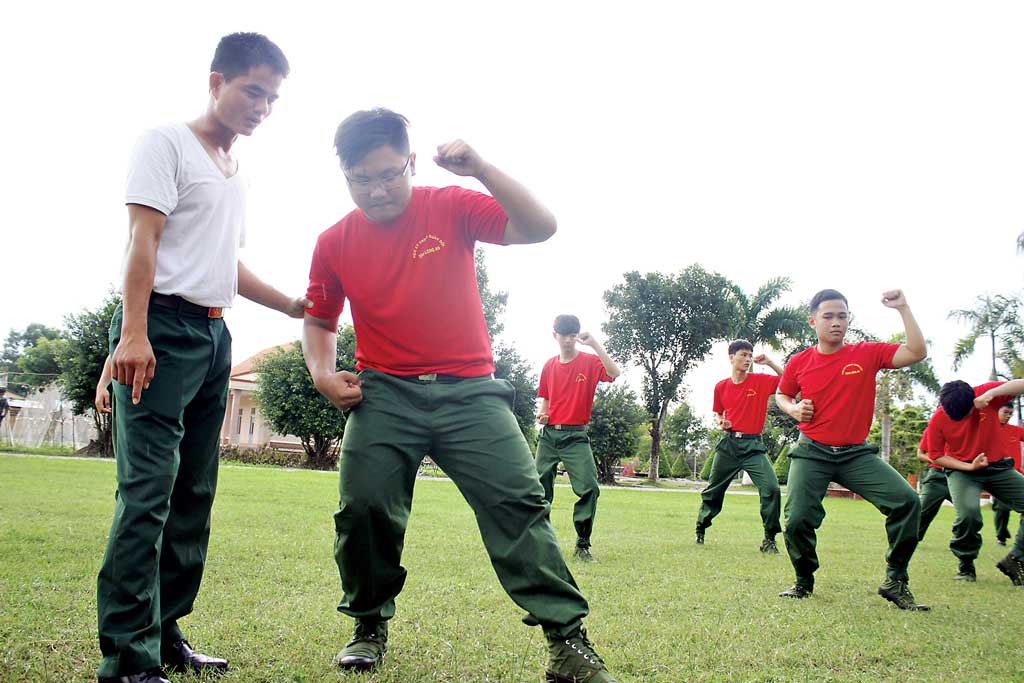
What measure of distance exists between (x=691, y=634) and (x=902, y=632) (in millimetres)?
1425

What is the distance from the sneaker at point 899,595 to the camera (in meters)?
5.38

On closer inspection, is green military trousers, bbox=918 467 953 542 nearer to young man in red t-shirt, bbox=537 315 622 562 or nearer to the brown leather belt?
young man in red t-shirt, bbox=537 315 622 562

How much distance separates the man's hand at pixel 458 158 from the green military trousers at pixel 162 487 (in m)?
1.19

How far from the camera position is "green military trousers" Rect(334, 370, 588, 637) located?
297 centimetres

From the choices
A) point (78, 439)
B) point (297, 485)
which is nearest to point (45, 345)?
point (78, 439)

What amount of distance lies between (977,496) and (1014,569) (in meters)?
0.72

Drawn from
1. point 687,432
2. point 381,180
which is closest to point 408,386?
point 381,180

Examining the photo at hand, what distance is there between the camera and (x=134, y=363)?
264 centimetres

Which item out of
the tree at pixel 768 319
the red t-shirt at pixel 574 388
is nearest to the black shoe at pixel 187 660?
the red t-shirt at pixel 574 388

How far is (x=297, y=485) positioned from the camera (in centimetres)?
1534

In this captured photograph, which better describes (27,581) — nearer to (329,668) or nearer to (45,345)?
(329,668)

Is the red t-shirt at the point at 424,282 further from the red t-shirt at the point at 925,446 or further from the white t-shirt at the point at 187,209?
the red t-shirt at the point at 925,446

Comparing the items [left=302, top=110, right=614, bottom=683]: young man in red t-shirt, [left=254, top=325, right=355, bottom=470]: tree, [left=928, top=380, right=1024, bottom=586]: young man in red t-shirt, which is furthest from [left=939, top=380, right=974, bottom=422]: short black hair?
[left=254, top=325, right=355, bottom=470]: tree

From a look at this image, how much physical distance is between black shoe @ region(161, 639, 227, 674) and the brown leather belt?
1341 millimetres
